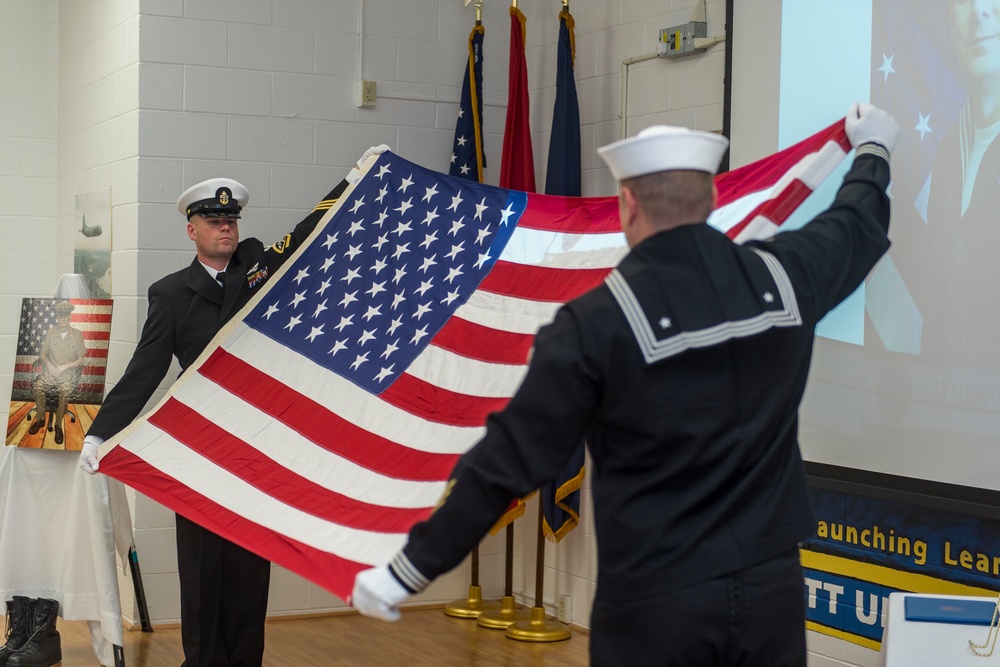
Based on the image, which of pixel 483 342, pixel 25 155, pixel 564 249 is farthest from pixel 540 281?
pixel 25 155

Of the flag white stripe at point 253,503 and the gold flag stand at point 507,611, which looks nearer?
the flag white stripe at point 253,503

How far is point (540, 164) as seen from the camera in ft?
17.6

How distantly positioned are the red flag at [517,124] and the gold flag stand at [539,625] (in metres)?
1.38

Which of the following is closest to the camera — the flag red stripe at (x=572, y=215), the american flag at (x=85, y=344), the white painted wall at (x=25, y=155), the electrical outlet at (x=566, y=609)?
the flag red stripe at (x=572, y=215)

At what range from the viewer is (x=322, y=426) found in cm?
294

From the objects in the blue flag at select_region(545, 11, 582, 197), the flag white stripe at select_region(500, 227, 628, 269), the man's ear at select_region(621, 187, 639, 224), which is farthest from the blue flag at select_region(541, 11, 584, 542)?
the man's ear at select_region(621, 187, 639, 224)

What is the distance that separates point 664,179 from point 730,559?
0.60 metres

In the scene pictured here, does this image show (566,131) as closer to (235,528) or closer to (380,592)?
(235,528)

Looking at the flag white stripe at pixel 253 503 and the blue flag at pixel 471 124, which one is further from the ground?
the blue flag at pixel 471 124

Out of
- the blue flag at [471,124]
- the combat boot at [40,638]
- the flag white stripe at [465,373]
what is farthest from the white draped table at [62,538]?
the blue flag at [471,124]

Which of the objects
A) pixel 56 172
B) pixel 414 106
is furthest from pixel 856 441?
pixel 56 172

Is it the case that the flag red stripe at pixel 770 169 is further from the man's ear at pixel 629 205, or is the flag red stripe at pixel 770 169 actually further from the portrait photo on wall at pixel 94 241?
the portrait photo on wall at pixel 94 241

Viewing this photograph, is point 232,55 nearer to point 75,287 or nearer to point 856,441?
point 75,287

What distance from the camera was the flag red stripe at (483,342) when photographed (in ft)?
9.02
